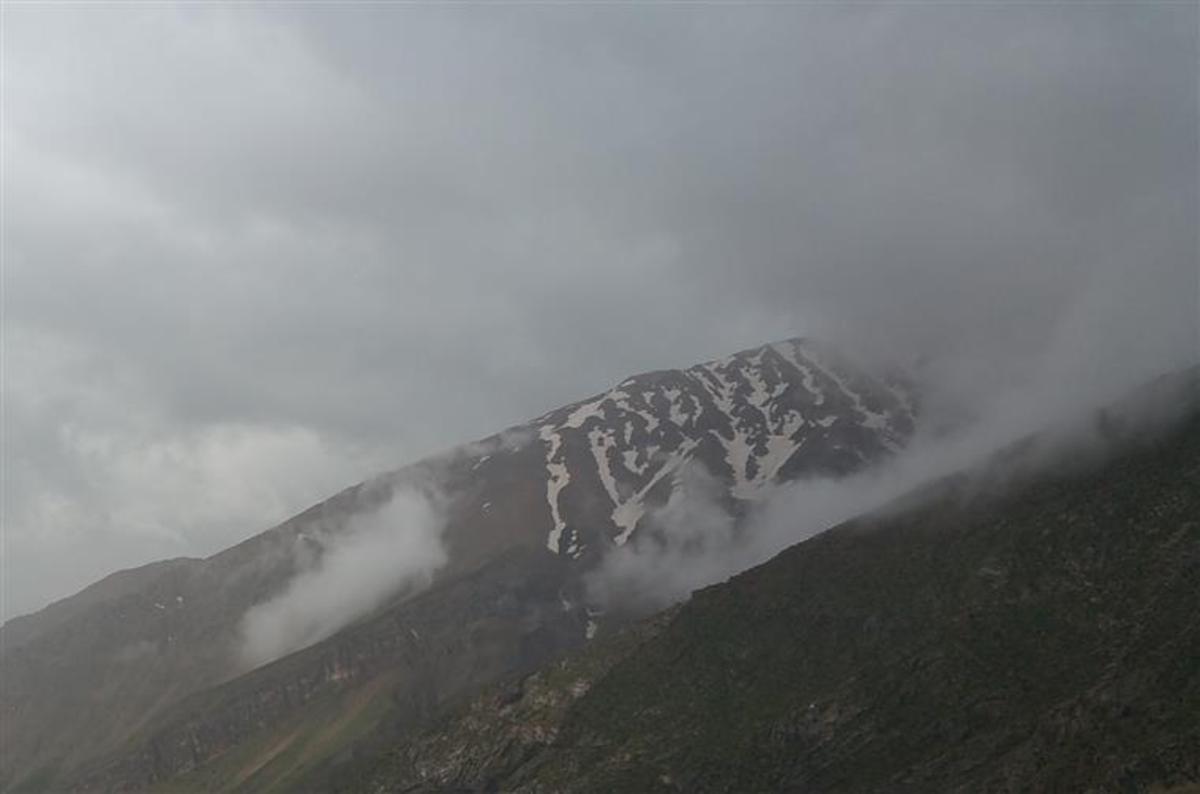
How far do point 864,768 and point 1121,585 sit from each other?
183 ft

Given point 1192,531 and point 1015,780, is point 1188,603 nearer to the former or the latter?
point 1192,531

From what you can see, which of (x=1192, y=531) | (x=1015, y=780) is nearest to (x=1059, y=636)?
(x=1192, y=531)

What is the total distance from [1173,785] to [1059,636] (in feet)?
179

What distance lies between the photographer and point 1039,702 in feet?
613

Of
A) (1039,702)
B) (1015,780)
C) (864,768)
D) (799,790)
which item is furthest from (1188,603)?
(799,790)

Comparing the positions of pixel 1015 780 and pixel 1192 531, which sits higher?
pixel 1192 531

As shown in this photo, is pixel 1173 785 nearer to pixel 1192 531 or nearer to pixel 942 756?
pixel 942 756

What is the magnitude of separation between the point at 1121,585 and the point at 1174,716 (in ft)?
145

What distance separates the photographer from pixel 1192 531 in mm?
199625

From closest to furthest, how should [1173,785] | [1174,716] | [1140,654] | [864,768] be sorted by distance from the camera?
[1173,785] → [1174,716] → [1140,654] → [864,768]

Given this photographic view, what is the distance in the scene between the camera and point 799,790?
654 feet

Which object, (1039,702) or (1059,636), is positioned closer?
(1039,702)

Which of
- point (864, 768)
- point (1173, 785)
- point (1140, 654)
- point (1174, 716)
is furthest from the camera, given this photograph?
point (864, 768)

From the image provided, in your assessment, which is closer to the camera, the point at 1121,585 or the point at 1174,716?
the point at 1174,716
